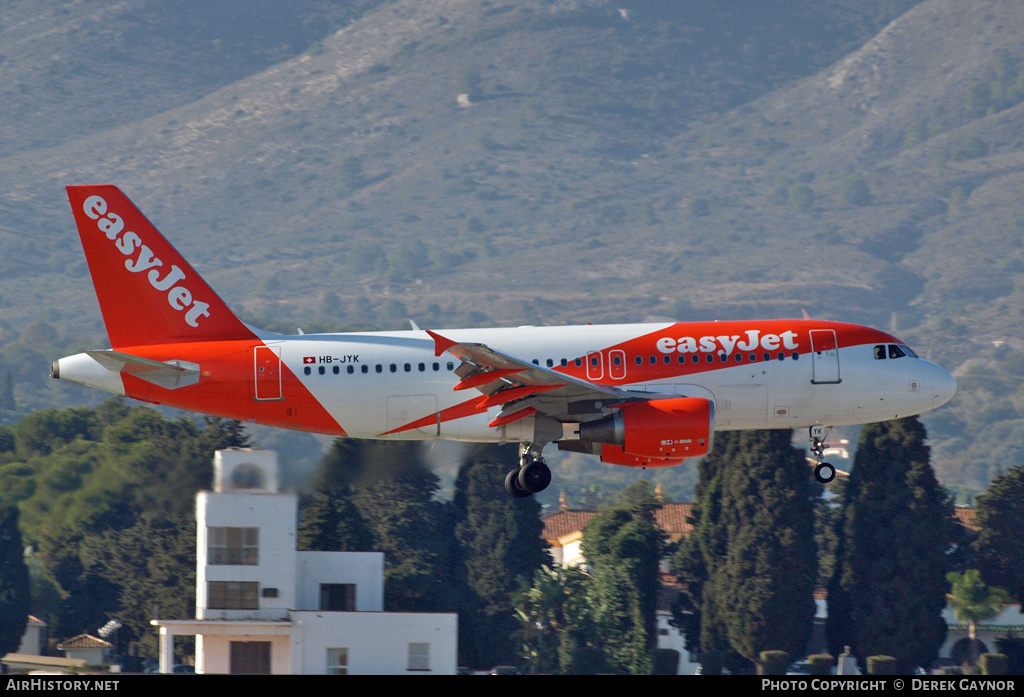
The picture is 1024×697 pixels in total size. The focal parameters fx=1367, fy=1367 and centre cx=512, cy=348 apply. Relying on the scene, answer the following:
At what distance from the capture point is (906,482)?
75.4 m

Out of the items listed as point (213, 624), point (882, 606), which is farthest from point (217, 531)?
point (882, 606)

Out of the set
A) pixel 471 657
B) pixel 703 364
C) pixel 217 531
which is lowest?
pixel 471 657

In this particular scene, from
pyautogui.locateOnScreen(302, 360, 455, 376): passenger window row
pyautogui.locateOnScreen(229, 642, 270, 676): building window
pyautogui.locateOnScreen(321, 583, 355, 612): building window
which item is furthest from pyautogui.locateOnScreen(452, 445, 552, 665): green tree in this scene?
pyautogui.locateOnScreen(302, 360, 455, 376): passenger window row

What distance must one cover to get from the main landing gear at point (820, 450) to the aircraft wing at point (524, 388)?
229 inches

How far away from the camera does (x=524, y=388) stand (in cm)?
3753

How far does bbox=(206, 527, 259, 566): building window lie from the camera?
52.7 m

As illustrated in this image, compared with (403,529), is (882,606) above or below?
below

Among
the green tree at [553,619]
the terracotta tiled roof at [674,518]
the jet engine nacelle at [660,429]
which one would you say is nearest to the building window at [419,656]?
the jet engine nacelle at [660,429]

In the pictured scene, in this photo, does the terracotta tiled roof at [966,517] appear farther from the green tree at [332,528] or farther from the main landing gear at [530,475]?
the main landing gear at [530,475]

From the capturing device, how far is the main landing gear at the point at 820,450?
1563 inches

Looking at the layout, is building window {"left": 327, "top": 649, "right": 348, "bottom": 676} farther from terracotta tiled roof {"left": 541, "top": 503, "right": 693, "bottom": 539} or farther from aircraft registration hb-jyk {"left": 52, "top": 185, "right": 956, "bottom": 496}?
terracotta tiled roof {"left": 541, "top": 503, "right": 693, "bottom": 539}
